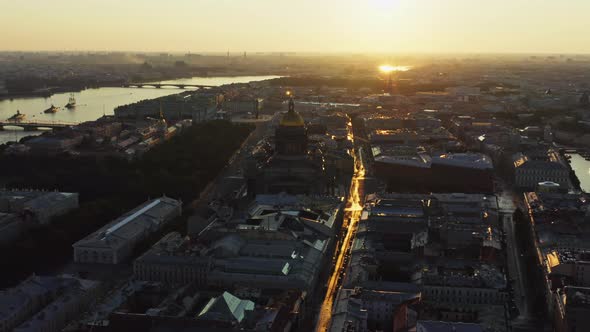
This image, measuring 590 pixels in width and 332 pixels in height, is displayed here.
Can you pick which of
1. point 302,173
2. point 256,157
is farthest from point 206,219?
point 256,157

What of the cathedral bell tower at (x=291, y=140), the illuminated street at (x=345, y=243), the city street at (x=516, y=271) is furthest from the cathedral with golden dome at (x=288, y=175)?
the city street at (x=516, y=271)

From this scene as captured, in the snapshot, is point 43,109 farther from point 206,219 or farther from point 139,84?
point 206,219

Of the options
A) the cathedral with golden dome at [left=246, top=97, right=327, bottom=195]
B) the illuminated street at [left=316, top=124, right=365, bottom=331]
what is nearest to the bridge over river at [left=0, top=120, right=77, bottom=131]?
the illuminated street at [left=316, top=124, right=365, bottom=331]

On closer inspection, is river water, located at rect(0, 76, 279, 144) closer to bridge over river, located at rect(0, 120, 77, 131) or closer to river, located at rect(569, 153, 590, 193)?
bridge over river, located at rect(0, 120, 77, 131)

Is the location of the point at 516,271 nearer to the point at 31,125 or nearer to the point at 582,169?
the point at 582,169

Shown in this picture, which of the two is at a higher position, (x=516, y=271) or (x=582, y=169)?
(x=516, y=271)

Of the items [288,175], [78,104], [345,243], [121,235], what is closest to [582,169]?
[288,175]

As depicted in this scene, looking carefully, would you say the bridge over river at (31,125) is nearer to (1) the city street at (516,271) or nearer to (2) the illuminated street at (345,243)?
(2) the illuminated street at (345,243)
